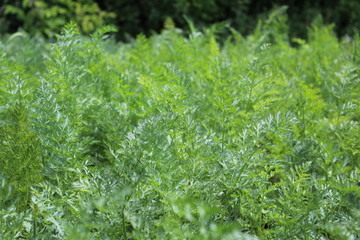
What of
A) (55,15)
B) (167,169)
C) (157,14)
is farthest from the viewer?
(157,14)

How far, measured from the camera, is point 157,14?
605cm

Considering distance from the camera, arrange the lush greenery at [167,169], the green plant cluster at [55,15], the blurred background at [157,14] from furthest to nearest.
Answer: the blurred background at [157,14], the green plant cluster at [55,15], the lush greenery at [167,169]

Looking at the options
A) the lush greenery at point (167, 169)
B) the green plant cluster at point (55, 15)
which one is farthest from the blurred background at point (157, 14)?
the lush greenery at point (167, 169)

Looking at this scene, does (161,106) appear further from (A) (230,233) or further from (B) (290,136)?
(A) (230,233)

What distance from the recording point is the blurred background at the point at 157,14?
5.19 metres

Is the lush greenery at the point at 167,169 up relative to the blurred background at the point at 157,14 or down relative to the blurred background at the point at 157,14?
up

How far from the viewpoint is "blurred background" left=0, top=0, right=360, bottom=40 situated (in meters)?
5.19

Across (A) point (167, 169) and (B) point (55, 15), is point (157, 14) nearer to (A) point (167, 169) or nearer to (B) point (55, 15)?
(B) point (55, 15)

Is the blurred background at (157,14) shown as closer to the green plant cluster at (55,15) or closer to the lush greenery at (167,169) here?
the green plant cluster at (55,15)

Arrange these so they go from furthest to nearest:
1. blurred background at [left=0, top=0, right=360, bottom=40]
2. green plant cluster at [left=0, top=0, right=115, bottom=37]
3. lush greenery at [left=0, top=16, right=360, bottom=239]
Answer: blurred background at [left=0, top=0, right=360, bottom=40], green plant cluster at [left=0, top=0, right=115, bottom=37], lush greenery at [left=0, top=16, right=360, bottom=239]

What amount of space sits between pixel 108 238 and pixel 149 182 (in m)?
0.21

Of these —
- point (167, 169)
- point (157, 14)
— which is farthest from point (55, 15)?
point (167, 169)

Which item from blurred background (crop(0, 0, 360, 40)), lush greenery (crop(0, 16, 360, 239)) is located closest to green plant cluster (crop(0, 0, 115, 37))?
blurred background (crop(0, 0, 360, 40))

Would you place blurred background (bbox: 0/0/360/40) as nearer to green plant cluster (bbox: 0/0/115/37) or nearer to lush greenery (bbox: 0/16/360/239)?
green plant cluster (bbox: 0/0/115/37)
